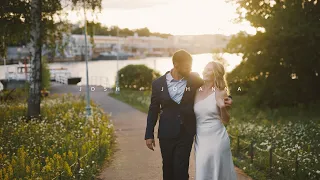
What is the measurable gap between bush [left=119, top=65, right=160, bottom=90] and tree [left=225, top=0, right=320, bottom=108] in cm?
1409

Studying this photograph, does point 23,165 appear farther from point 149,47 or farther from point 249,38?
point 149,47

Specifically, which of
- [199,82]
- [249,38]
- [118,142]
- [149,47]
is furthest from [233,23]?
[149,47]

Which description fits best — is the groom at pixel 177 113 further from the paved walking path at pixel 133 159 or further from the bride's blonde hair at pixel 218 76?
the paved walking path at pixel 133 159

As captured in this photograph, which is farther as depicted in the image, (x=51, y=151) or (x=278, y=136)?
(x=278, y=136)

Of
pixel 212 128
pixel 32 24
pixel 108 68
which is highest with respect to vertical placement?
pixel 32 24

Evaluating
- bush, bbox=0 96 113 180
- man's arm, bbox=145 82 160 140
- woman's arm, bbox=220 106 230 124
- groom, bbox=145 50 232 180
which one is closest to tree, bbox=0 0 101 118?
bush, bbox=0 96 113 180

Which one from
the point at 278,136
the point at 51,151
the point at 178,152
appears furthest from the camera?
the point at 278,136

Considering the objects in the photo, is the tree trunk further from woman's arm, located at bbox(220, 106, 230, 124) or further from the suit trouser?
woman's arm, located at bbox(220, 106, 230, 124)

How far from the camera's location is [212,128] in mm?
4641

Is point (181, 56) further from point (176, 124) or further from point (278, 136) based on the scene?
point (278, 136)

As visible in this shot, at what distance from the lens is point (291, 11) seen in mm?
14609

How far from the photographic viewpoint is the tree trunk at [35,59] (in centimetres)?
1273

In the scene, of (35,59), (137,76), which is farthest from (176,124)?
(137,76)

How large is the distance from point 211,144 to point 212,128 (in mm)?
214
